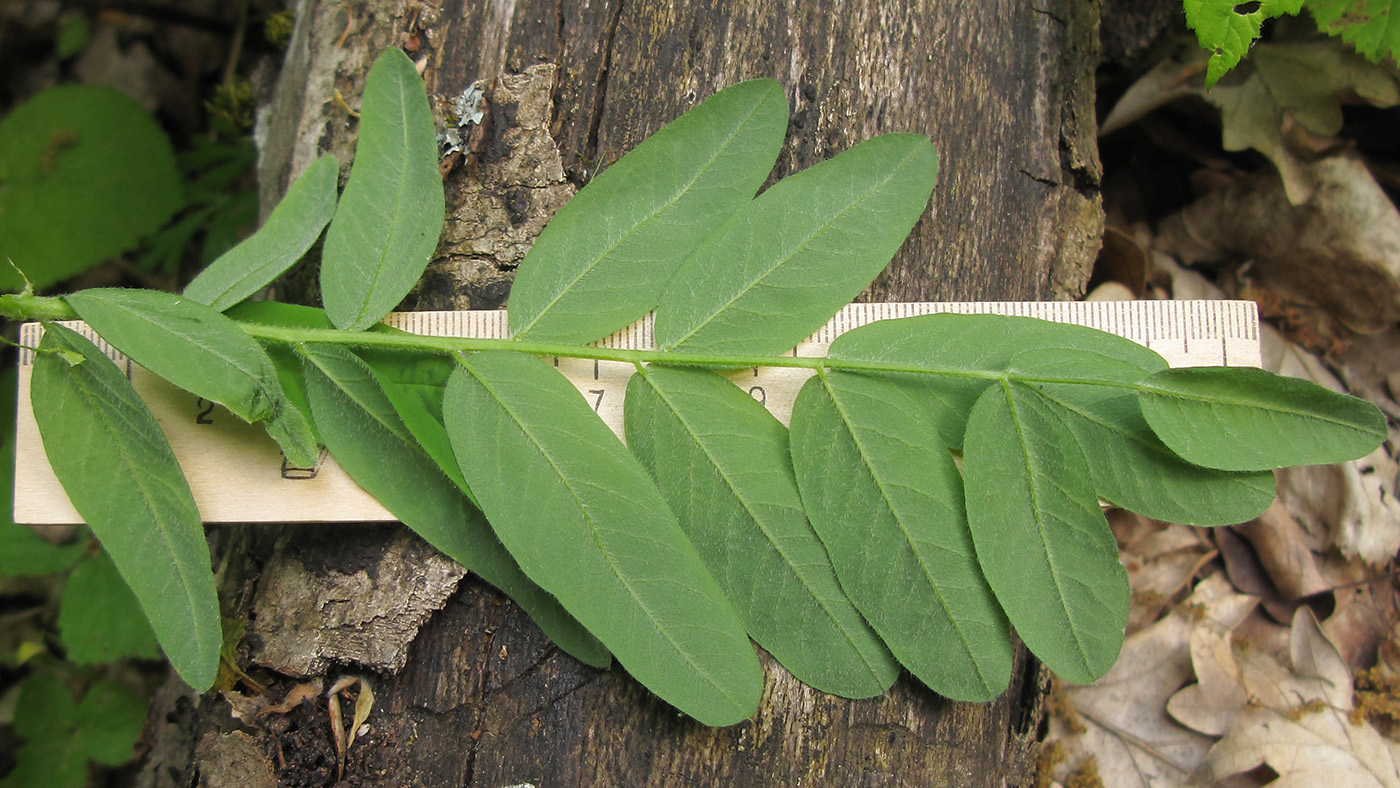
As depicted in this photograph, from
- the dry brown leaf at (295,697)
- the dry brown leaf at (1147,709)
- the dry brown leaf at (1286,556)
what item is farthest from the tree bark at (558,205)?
the dry brown leaf at (1286,556)

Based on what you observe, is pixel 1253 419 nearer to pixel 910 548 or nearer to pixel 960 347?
pixel 960 347

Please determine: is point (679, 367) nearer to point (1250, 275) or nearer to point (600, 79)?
point (600, 79)

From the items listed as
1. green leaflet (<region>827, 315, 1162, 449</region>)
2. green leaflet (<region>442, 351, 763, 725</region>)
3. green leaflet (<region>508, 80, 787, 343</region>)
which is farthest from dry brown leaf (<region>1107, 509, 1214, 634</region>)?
green leaflet (<region>508, 80, 787, 343</region>)

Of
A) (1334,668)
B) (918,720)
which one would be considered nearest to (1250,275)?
(1334,668)

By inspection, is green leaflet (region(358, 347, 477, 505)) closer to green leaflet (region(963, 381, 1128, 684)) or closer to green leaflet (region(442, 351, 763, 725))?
green leaflet (region(442, 351, 763, 725))

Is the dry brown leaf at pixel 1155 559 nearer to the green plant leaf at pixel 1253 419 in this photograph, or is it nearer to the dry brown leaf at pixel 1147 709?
the dry brown leaf at pixel 1147 709
